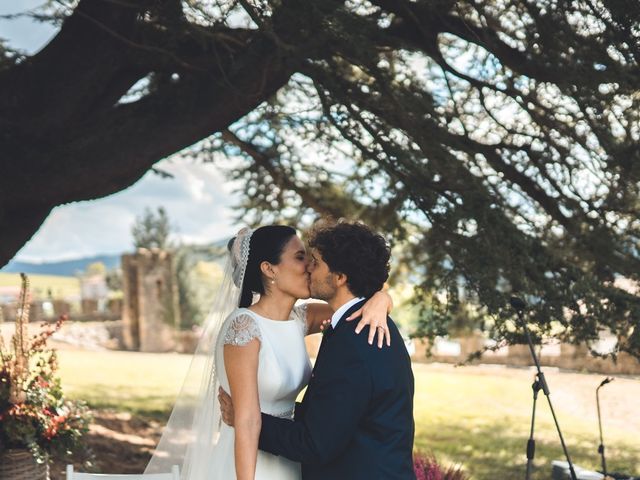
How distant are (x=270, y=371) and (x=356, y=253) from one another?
2.05 feet

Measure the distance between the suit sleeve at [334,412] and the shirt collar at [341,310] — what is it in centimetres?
17

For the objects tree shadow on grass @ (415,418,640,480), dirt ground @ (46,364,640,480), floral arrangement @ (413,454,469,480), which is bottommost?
tree shadow on grass @ (415,418,640,480)

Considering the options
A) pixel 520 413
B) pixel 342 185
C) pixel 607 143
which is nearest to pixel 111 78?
pixel 342 185

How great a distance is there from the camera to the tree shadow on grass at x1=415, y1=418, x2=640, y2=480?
10016mm

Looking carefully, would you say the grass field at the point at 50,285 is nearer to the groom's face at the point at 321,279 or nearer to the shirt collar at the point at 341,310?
the groom's face at the point at 321,279

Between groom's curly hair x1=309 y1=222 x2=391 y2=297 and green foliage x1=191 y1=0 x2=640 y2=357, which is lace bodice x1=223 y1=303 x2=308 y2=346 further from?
green foliage x1=191 y1=0 x2=640 y2=357

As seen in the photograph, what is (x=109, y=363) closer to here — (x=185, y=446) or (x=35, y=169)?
(x=35, y=169)

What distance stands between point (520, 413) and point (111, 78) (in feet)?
35.9

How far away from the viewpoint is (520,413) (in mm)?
14773

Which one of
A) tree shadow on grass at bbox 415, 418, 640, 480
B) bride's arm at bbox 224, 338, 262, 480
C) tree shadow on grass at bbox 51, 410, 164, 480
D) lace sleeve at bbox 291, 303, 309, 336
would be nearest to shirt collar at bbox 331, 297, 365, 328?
bride's arm at bbox 224, 338, 262, 480

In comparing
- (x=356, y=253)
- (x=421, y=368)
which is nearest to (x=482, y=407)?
(x=421, y=368)

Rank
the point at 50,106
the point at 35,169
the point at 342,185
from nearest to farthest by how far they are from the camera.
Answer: the point at 35,169
the point at 50,106
the point at 342,185

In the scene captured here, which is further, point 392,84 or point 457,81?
point 457,81

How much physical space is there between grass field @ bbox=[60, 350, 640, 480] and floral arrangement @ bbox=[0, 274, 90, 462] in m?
5.28
